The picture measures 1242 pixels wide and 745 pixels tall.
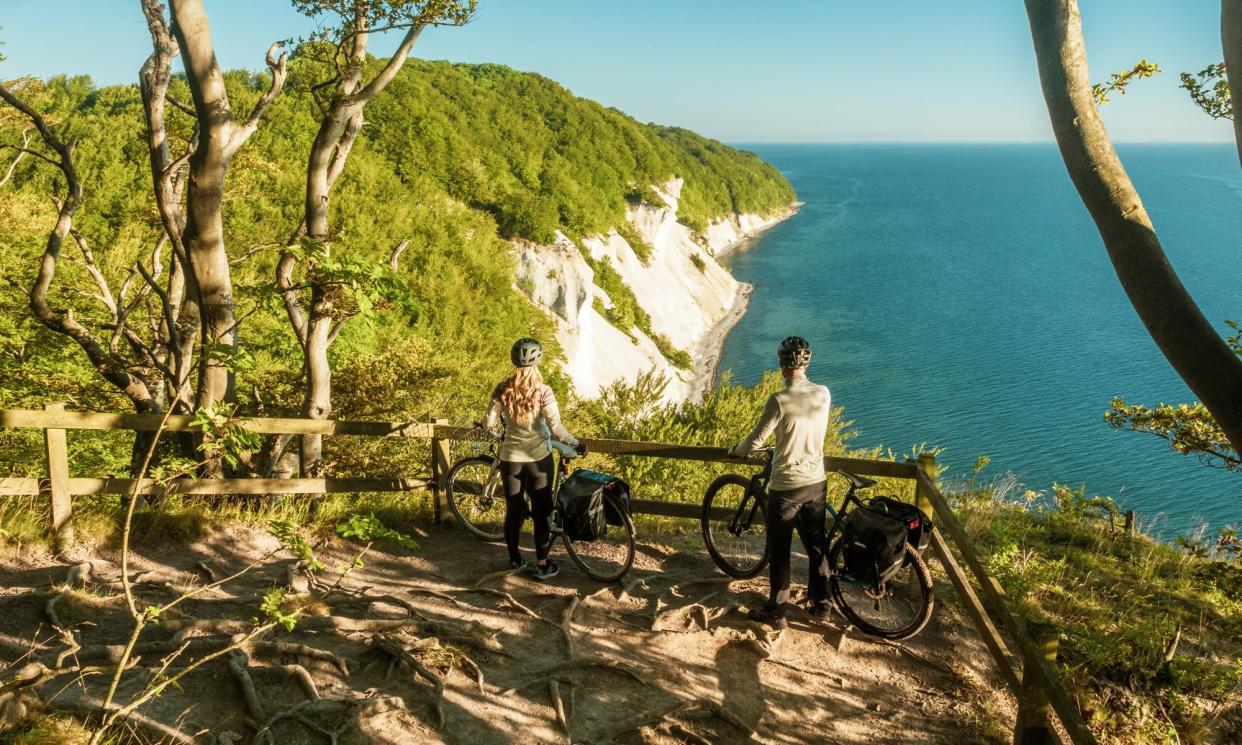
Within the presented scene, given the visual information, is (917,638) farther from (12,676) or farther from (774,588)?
(12,676)

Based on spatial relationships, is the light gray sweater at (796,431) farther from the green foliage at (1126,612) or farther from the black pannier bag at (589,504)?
the green foliage at (1126,612)

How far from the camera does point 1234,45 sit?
12.9 feet

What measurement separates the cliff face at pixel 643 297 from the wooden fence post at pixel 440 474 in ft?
100

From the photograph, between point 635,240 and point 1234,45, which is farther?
point 635,240

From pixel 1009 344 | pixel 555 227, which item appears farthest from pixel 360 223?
pixel 1009 344

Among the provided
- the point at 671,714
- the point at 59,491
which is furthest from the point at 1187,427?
the point at 59,491

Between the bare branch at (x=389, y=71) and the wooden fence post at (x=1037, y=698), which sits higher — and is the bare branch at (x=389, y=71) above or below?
above

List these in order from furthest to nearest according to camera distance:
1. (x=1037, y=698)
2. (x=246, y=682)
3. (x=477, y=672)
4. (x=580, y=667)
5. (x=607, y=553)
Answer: (x=607, y=553)
(x=580, y=667)
(x=477, y=672)
(x=246, y=682)
(x=1037, y=698)

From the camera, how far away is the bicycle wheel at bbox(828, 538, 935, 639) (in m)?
5.98

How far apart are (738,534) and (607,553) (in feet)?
4.47

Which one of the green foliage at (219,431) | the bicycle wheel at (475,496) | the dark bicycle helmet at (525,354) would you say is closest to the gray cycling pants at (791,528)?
the dark bicycle helmet at (525,354)

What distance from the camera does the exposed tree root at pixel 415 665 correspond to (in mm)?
5003

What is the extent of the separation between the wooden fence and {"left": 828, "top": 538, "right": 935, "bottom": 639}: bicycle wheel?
283mm

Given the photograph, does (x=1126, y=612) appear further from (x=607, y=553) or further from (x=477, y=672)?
(x=477, y=672)
